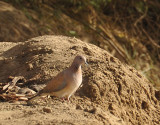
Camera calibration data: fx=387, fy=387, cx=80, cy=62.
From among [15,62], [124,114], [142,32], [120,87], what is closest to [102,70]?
[120,87]

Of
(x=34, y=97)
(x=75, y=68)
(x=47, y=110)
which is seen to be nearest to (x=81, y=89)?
(x=75, y=68)

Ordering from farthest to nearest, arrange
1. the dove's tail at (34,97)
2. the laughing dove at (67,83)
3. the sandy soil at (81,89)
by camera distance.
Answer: the dove's tail at (34,97), the laughing dove at (67,83), the sandy soil at (81,89)

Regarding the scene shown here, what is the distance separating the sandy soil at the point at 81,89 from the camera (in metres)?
4.04

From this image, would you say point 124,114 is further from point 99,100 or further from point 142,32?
point 142,32

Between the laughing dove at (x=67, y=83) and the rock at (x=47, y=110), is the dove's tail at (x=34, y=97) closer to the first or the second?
the laughing dove at (x=67, y=83)

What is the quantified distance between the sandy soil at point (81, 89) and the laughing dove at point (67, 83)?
0.13 meters

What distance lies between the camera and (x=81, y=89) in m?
4.74

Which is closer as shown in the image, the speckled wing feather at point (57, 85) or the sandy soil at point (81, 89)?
the sandy soil at point (81, 89)

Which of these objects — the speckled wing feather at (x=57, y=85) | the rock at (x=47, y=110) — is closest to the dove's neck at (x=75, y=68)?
the speckled wing feather at (x=57, y=85)

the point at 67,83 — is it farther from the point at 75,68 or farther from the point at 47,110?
the point at 47,110

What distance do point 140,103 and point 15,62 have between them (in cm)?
192

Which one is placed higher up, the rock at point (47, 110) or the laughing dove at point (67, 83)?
the laughing dove at point (67, 83)

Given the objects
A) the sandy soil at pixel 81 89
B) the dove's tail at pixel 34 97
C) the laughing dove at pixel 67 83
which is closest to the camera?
the sandy soil at pixel 81 89

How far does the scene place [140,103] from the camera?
5137 mm
